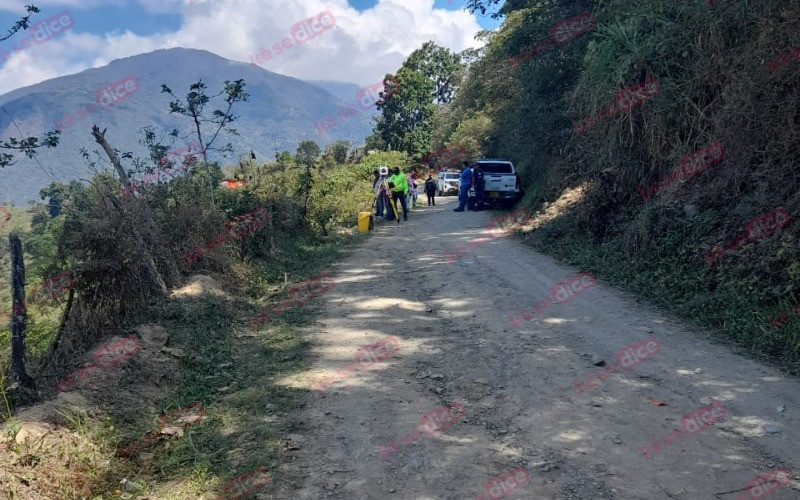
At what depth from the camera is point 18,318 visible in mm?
4598

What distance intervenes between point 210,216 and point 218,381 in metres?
4.66

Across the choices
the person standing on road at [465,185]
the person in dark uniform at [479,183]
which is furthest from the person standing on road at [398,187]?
the person standing on road at [465,185]

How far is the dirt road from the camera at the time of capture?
11.5 feet

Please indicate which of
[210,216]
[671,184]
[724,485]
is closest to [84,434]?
[724,485]

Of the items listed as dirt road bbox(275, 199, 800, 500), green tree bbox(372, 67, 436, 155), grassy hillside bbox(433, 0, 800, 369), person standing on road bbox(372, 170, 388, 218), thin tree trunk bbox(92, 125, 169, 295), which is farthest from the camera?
green tree bbox(372, 67, 436, 155)

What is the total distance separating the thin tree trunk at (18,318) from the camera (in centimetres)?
457

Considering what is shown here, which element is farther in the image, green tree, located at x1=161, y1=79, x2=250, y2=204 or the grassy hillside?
green tree, located at x1=161, y1=79, x2=250, y2=204

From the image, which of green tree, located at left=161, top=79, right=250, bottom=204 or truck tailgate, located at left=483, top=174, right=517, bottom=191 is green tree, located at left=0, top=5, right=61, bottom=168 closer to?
green tree, located at left=161, top=79, right=250, bottom=204

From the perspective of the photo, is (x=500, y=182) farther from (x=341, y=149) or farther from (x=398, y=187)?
(x=341, y=149)

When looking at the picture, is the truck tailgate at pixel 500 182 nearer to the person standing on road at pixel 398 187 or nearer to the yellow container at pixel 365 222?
the person standing on road at pixel 398 187

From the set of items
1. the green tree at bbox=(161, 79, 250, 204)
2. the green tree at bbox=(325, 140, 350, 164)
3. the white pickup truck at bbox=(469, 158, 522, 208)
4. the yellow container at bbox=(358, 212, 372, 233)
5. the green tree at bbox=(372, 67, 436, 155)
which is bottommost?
the yellow container at bbox=(358, 212, 372, 233)

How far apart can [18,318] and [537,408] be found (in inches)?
190

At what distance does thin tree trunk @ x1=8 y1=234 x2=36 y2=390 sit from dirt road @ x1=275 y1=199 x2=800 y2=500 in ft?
8.21

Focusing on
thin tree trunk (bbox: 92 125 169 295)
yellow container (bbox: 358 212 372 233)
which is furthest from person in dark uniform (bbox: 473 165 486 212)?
thin tree trunk (bbox: 92 125 169 295)
